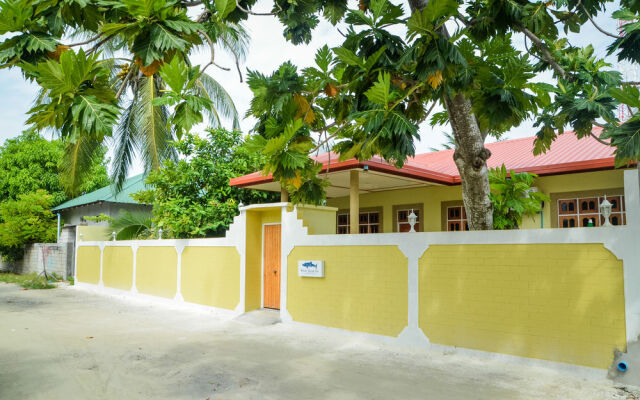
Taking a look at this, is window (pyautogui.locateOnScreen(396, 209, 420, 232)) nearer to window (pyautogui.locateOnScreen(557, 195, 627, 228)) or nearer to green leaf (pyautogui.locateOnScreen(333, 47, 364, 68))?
window (pyautogui.locateOnScreen(557, 195, 627, 228))

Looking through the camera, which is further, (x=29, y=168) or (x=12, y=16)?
(x=29, y=168)

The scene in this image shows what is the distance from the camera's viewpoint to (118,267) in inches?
638

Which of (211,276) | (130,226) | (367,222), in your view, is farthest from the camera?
(130,226)

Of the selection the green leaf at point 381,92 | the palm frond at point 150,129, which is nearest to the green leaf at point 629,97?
the green leaf at point 381,92

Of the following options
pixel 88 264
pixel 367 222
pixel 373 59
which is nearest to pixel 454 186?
pixel 367 222

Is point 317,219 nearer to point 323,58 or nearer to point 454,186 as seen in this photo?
point 454,186

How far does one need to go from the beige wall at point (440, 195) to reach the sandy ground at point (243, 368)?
516cm

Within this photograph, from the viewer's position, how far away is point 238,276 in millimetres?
11258

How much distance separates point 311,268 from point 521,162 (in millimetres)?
6021

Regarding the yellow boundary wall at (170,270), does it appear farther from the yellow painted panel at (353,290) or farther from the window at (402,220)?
the window at (402,220)

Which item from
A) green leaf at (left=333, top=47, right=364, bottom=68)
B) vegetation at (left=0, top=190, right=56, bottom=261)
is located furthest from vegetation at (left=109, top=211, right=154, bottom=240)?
green leaf at (left=333, top=47, right=364, bottom=68)

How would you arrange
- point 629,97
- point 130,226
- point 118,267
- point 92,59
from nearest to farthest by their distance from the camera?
point 92,59, point 629,97, point 118,267, point 130,226

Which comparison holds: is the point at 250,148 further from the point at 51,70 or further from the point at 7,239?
the point at 7,239

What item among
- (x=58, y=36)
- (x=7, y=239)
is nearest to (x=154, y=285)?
(x=58, y=36)
